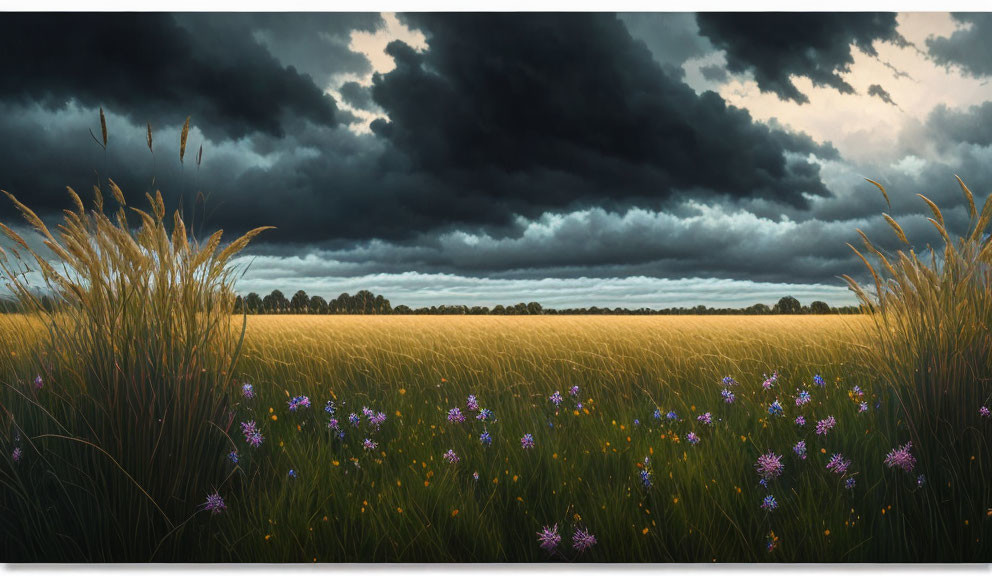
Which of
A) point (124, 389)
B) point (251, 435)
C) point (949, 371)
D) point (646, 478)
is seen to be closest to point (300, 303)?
point (251, 435)

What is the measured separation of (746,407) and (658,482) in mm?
1065

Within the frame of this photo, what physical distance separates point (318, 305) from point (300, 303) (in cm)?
25

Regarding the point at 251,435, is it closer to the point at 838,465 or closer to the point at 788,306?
the point at 838,465

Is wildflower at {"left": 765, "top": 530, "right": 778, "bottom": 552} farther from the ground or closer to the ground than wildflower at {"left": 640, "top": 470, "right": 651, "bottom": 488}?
closer to the ground

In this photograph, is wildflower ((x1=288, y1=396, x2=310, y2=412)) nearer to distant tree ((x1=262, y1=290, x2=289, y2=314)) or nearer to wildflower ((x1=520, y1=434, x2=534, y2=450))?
distant tree ((x1=262, y1=290, x2=289, y2=314))

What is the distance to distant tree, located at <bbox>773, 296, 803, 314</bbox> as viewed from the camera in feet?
12.8

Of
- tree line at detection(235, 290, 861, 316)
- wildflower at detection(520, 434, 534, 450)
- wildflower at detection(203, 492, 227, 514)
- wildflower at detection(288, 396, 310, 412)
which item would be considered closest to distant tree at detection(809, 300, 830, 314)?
tree line at detection(235, 290, 861, 316)

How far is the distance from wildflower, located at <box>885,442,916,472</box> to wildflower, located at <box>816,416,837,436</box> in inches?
11.4

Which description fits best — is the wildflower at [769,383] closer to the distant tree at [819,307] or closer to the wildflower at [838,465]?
the distant tree at [819,307]

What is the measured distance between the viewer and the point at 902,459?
2.88m

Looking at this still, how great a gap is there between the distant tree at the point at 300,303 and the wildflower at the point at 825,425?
3.01m

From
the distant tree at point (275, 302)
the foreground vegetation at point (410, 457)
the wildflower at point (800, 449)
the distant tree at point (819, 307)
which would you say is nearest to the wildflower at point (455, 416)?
the foreground vegetation at point (410, 457)

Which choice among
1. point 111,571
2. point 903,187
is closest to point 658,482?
point 903,187

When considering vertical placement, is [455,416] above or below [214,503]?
above
